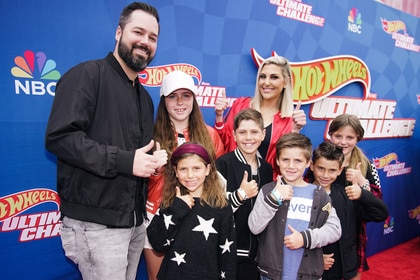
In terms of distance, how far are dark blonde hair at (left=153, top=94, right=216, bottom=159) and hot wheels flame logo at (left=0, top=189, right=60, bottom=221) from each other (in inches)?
30.0

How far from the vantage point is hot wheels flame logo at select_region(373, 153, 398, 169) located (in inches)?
154

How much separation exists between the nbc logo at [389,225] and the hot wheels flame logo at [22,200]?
13.0ft

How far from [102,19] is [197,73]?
2.56 feet

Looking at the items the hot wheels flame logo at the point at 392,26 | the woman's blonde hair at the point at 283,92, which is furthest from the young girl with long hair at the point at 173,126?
the hot wheels flame logo at the point at 392,26

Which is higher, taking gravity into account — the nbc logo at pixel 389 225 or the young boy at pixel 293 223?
the young boy at pixel 293 223

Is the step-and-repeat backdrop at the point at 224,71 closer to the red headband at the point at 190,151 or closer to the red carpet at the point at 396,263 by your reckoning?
the red carpet at the point at 396,263

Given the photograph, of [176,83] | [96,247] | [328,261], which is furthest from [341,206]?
[96,247]

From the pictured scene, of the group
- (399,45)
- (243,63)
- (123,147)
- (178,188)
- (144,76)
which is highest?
(399,45)

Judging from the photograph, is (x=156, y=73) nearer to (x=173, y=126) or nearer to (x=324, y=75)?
(x=173, y=126)

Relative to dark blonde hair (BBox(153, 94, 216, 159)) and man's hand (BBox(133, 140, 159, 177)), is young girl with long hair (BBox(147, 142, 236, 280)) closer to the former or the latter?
dark blonde hair (BBox(153, 94, 216, 159))

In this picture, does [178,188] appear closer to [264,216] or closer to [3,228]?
[264,216]

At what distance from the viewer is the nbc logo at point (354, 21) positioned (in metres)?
3.41

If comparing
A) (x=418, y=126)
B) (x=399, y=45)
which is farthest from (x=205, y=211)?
(x=418, y=126)

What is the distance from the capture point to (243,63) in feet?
8.86
